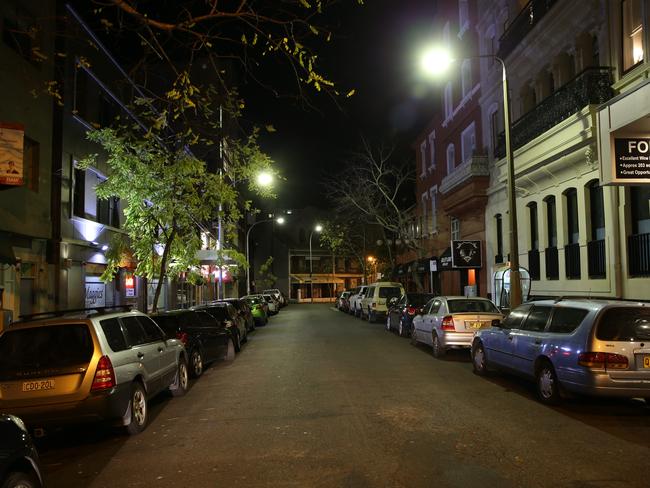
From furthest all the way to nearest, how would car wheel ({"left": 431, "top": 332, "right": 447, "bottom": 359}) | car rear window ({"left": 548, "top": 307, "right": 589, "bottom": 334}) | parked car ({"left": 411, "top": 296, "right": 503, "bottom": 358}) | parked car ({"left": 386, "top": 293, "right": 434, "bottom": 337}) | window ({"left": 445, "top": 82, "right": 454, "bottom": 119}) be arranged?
window ({"left": 445, "top": 82, "right": 454, "bottom": 119}), parked car ({"left": 386, "top": 293, "right": 434, "bottom": 337}), car wheel ({"left": 431, "top": 332, "right": 447, "bottom": 359}), parked car ({"left": 411, "top": 296, "right": 503, "bottom": 358}), car rear window ({"left": 548, "top": 307, "right": 589, "bottom": 334})

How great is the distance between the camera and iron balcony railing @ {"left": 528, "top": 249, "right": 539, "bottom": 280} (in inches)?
789

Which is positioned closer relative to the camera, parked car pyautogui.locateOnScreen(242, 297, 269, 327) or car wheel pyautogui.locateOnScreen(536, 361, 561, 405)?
car wheel pyautogui.locateOnScreen(536, 361, 561, 405)

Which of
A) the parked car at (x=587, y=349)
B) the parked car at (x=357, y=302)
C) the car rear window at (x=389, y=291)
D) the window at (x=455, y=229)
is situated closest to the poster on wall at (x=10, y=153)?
the parked car at (x=587, y=349)

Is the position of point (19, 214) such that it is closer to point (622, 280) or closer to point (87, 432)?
point (87, 432)

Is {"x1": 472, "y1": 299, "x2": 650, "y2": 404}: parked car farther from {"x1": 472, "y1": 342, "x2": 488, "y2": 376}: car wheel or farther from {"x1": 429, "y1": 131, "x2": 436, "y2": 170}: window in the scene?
{"x1": 429, "y1": 131, "x2": 436, "y2": 170}: window

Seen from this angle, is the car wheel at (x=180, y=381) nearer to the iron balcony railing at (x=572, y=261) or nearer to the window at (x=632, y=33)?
the iron balcony railing at (x=572, y=261)

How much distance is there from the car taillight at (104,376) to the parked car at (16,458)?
2439 millimetres

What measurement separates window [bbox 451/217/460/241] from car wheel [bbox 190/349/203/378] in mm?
19711

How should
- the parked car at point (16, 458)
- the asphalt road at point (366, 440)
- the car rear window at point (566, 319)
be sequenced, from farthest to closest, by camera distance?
1. the car rear window at point (566, 319)
2. the asphalt road at point (366, 440)
3. the parked car at point (16, 458)

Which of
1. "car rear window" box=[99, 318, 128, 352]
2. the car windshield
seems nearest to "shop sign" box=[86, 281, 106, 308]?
the car windshield

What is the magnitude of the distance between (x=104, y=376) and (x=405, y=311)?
46.4 ft

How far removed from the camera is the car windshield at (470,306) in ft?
47.1

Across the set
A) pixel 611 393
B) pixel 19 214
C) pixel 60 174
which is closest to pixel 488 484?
pixel 611 393

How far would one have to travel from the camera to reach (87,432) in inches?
308
